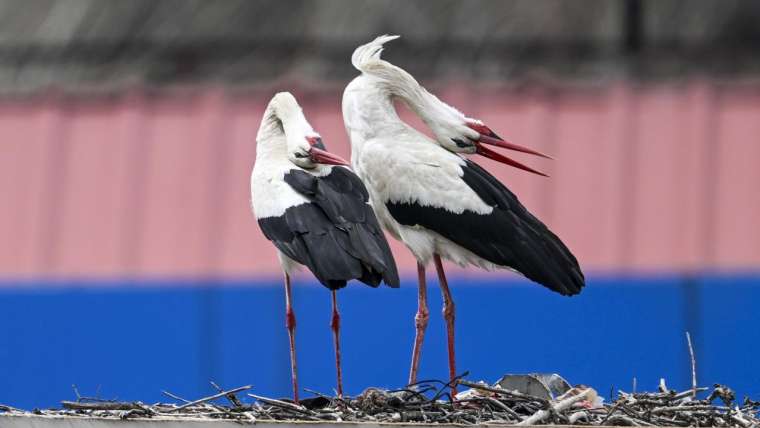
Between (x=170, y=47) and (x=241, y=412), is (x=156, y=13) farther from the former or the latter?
(x=241, y=412)

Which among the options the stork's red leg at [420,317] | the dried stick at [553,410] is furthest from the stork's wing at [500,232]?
the dried stick at [553,410]

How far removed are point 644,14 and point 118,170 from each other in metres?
2.80

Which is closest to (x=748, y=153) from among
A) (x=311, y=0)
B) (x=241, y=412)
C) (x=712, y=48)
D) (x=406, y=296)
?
(x=712, y=48)

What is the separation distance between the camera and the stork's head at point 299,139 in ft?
19.8

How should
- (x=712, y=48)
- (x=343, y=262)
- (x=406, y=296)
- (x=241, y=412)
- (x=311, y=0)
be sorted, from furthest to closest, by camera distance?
(x=311, y=0), (x=712, y=48), (x=406, y=296), (x=343, y=262), (x=241, y=412)

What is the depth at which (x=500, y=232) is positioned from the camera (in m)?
5.95

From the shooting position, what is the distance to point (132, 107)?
1021 cm

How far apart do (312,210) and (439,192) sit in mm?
392

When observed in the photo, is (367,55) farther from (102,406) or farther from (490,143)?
(102,406)

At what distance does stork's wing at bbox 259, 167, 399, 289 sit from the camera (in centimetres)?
566

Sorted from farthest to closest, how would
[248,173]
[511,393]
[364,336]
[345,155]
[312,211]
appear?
[248,173], [345,155], [364,336], [312,211], [511,393]

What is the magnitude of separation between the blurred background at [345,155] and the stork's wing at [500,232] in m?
2.47

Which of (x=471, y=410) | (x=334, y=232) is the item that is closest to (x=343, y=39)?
(x=334, y=232)

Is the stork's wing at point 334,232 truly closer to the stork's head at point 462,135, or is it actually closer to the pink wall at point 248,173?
the stork's head at point 462,135
